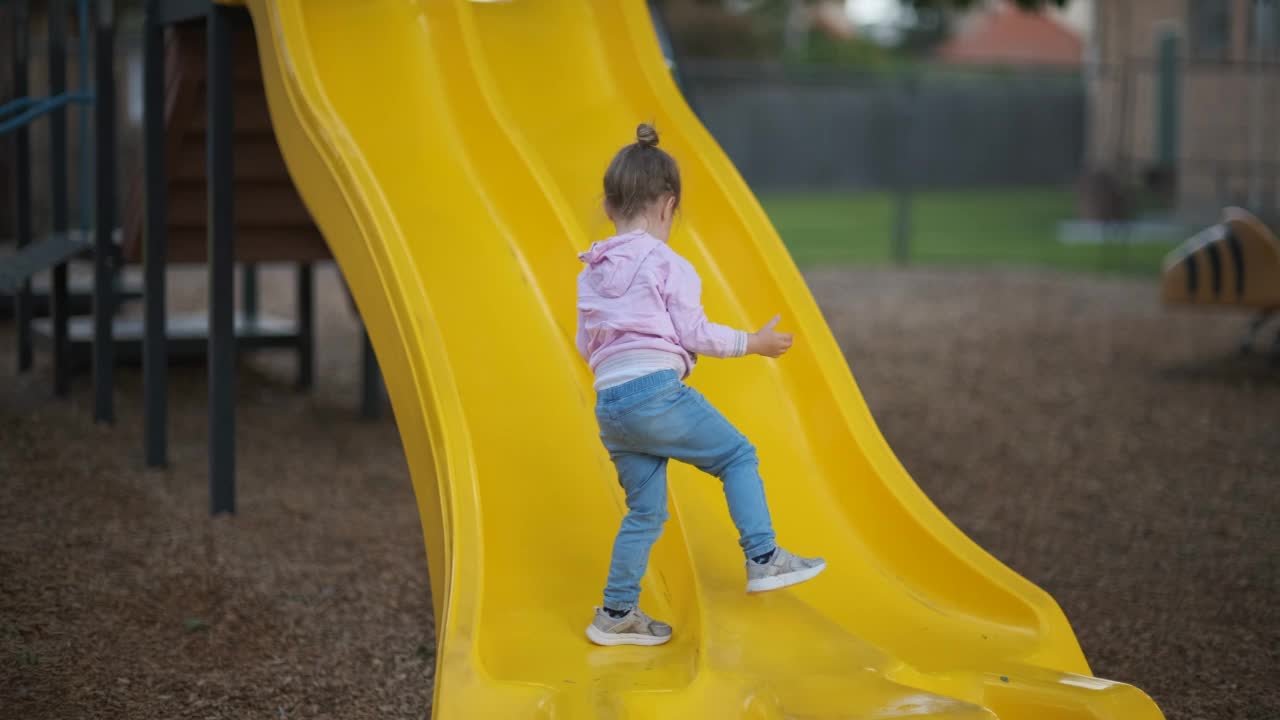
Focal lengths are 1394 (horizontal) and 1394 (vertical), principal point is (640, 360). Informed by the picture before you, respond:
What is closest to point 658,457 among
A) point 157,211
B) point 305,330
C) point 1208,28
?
point 157,211

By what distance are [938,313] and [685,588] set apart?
8906 mm

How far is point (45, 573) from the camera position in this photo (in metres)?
4.77

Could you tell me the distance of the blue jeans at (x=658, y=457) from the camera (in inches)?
133

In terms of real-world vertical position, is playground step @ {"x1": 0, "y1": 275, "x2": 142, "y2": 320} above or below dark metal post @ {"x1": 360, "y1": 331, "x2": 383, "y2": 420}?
above

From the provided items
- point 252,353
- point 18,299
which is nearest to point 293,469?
point 18,299

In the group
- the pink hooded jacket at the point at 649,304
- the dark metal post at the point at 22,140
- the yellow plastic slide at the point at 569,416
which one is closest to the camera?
the yellow plastic slide at the point at 569,416

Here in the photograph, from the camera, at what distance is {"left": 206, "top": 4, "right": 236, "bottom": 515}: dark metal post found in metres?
5.42

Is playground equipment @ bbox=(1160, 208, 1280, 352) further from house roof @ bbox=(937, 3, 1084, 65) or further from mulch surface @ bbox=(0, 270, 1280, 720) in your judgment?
house roof @ bbox=(937, 3, 1084, 65)

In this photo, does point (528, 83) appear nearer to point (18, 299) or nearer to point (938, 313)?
point (18, 299)

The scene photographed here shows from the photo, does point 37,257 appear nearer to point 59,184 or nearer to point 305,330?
point 59,184

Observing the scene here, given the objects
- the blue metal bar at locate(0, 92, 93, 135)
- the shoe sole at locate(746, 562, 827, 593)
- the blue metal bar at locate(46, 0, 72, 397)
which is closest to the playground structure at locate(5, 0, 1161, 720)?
the shoe sole at locate(746, 562, 827, 593)

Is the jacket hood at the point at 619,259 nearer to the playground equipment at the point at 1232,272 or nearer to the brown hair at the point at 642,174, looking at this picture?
the brown hair at the point at 642,174

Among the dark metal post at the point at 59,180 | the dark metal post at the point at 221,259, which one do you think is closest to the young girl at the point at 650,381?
the dark metal post at the point at 221,259

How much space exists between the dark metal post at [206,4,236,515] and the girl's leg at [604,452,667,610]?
2531 mm
